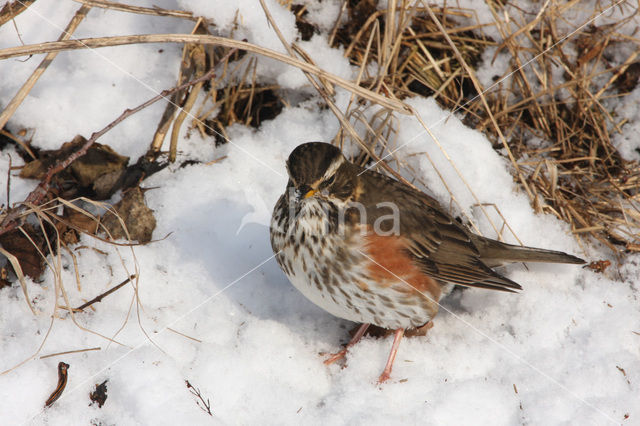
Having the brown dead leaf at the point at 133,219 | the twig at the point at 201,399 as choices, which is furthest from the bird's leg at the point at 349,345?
the brown dead leaf at the point at 133,219

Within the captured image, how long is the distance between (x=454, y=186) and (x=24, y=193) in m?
2.81

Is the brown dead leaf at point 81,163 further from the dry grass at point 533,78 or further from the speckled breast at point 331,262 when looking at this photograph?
the dry grass at point 533,78

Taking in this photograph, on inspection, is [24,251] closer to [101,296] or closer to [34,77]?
[101,296]

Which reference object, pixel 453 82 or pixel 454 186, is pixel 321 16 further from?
pixel 454 186

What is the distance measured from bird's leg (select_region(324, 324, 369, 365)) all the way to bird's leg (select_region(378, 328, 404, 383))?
22 cm

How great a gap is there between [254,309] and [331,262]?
0.70 meters

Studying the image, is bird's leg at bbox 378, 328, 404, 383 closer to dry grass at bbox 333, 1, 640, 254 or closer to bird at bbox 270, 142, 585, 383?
bird at bbox 270, 142, 585, 383

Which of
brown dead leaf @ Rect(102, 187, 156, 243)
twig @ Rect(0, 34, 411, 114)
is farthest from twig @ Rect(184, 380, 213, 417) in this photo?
twig @ Rect(0, 34, 411, 114)

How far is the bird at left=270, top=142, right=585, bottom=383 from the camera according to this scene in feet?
10.6

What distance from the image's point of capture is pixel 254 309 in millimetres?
3701

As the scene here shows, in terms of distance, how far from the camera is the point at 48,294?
3.38 metres

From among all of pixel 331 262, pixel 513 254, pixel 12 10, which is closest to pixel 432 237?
pixel 513 254

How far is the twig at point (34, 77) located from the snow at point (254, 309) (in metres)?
0.33

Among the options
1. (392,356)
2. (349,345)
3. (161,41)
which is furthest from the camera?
(349,345)
